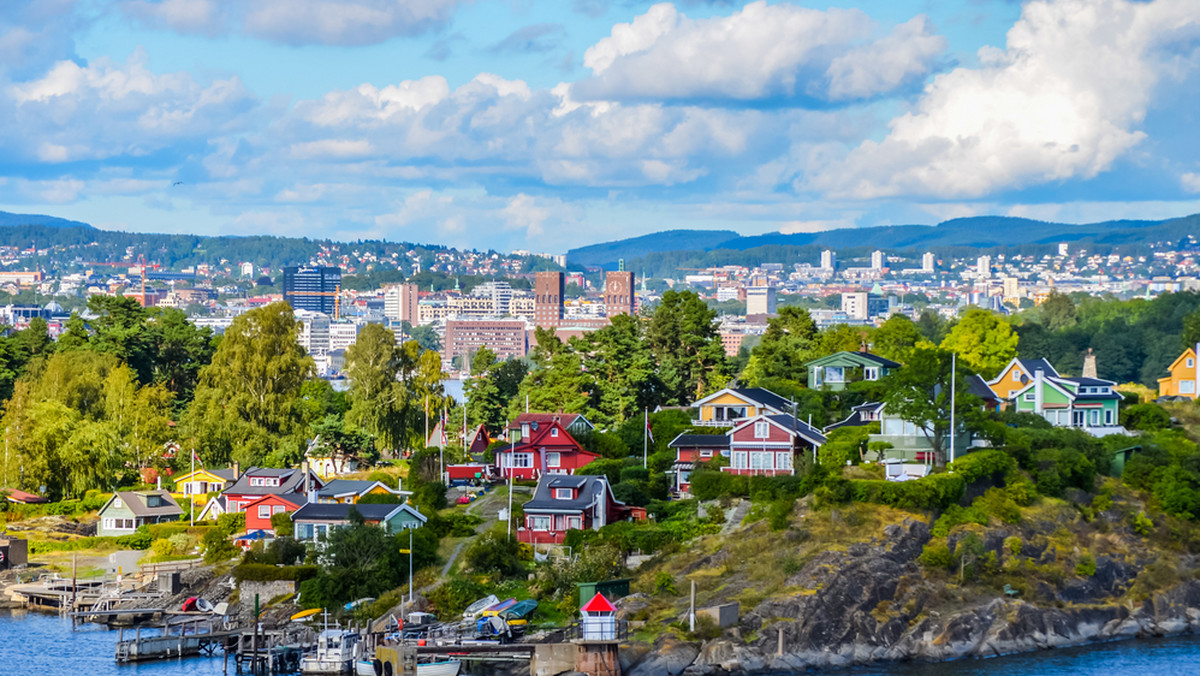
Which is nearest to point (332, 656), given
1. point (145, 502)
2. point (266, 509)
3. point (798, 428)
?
point (266, 509)

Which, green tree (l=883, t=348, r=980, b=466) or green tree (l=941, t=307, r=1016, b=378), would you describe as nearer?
green tree (l=883, t=348, r=980, b=466)

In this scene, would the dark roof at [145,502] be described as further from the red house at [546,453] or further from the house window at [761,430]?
the house window at [761,430]

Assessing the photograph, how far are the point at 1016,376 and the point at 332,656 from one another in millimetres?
39093

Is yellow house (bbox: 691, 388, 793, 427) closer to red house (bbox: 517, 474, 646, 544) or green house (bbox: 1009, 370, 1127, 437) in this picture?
red house (bbox: 517, 474, 646, 544)

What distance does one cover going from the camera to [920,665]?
1815 inches

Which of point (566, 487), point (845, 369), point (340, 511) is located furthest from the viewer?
point (845, 369)

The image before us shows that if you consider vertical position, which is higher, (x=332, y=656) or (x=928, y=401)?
(x=928, y=401)

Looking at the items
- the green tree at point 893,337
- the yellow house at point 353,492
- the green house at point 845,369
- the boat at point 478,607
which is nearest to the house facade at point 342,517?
the yellow house at point 353,492

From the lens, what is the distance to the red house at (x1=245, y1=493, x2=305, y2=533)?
6103 cm

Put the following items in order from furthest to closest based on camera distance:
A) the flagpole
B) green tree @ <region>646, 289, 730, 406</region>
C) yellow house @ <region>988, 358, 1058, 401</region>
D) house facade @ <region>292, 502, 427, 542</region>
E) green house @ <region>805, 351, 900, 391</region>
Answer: green tree @ <region>646, 289, 730, 406</region> < green house @ <region>805, 351, 900, 391</region> < yellow house @ <region>988, 358, 1058, 401</region> < the flagpole < house facade @ <region>292, 502, 427, 542</region>

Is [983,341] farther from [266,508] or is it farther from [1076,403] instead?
[266,508]

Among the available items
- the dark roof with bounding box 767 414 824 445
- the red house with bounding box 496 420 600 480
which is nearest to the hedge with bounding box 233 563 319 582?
the red house with bounding box 496 420 600 480

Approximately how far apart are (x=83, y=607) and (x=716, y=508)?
2507 centimetres

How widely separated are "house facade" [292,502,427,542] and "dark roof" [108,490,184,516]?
1075 centimetres
